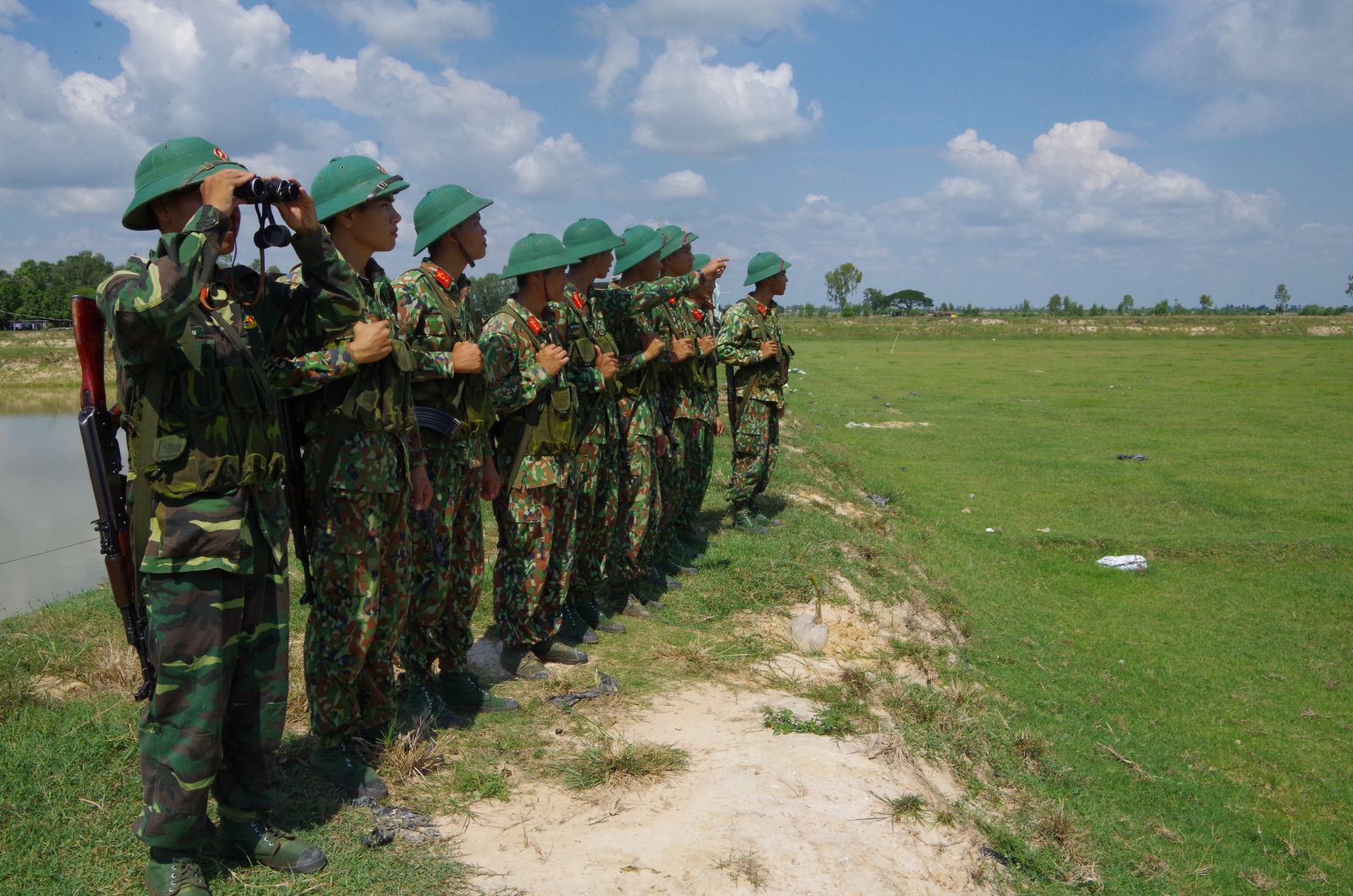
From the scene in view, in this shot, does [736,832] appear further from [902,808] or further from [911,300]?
[911,300]

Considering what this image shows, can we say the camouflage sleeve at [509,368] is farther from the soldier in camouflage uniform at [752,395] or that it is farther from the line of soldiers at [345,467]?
the soldier in camouflage uniform at [752,395]

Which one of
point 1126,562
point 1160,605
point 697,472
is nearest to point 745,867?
point 697,472

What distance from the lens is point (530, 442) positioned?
185 inches

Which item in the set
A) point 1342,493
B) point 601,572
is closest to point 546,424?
point 601,572

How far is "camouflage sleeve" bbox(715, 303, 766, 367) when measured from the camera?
8.29 metres

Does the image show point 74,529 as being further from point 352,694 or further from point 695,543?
point 352,694

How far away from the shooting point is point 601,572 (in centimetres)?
559

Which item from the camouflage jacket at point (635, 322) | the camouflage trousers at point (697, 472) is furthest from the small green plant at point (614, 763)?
the camouflage trousers at point (697, 472)

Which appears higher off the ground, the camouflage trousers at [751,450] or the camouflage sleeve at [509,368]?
the camouflage sleeve at [509,368]

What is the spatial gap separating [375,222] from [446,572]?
1.44 m

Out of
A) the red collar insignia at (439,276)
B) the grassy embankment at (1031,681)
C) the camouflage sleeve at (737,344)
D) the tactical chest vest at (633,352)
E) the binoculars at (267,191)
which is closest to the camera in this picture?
the binoculars at (267,191)

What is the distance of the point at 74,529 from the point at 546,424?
33.3 feet

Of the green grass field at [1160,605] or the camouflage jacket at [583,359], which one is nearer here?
the green grass field at [1160,605]

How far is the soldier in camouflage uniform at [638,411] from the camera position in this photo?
5770 mm
